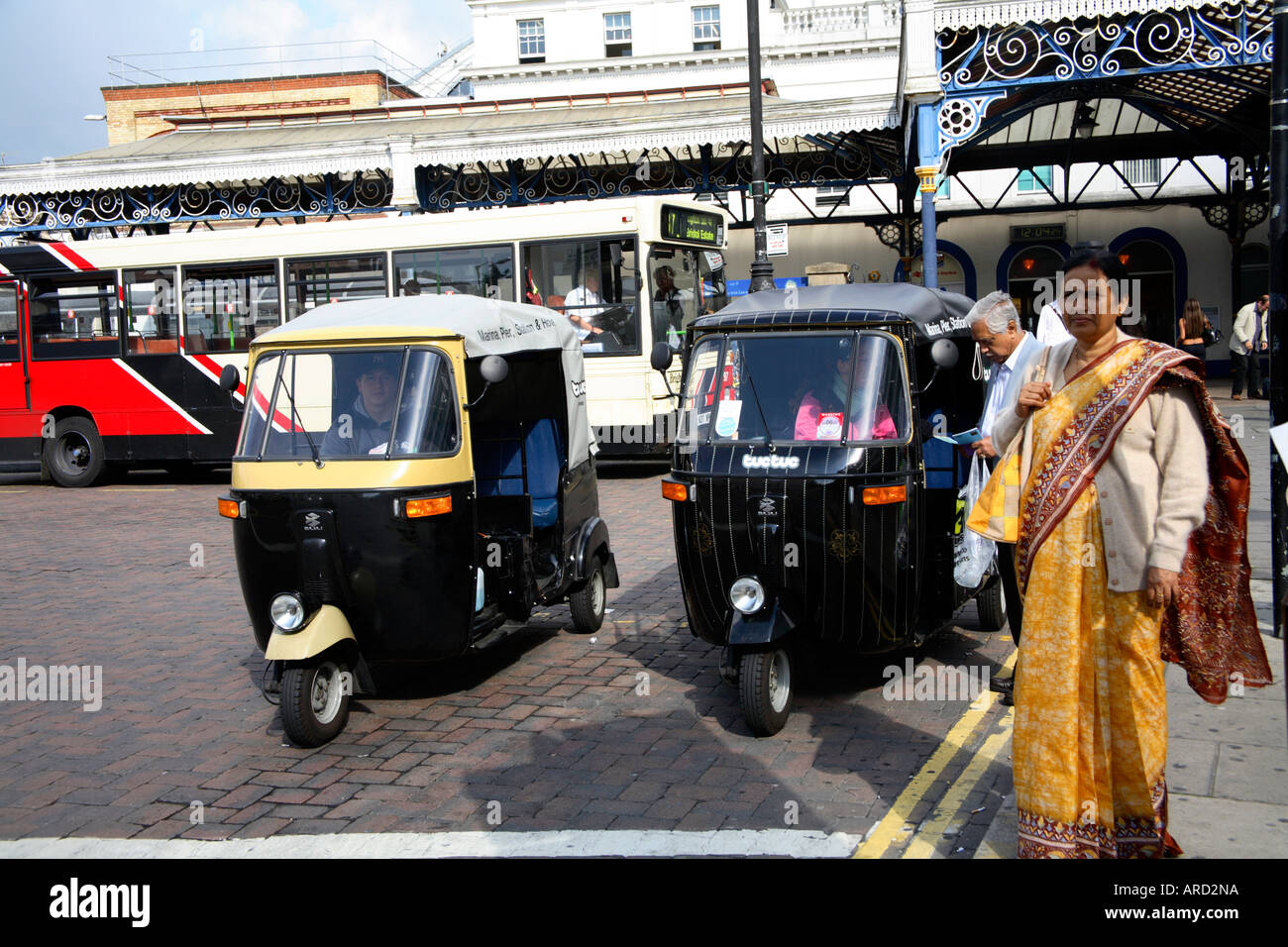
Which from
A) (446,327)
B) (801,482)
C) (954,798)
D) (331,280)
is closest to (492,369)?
(446,327)

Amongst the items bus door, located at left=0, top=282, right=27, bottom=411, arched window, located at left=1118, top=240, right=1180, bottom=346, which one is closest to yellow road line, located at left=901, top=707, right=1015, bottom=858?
bus door, located at left=0, top=282, right=27, bottom=411

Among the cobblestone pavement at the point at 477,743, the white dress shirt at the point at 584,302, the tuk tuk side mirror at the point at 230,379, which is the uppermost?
the white dress shirt at the point at 584,302

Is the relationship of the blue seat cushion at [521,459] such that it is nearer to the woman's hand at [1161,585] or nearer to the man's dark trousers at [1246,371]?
the woman's hand at [1161,585]

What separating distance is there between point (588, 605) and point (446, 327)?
7.52 ft

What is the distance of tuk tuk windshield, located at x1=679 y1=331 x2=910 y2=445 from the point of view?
5.65 m

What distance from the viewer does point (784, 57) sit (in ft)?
111

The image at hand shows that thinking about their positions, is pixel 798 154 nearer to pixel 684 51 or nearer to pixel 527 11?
pixel 684 51

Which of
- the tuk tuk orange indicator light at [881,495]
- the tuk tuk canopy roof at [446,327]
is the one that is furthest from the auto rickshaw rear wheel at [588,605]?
the tuk tuk orange indicator light at [881,495]

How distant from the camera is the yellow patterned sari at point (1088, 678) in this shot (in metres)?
3.59

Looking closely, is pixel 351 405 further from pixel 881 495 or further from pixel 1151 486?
pixel 1151 486

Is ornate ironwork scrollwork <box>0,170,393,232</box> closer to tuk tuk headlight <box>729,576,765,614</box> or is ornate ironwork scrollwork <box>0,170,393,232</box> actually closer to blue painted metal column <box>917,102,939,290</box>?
blue painted metal column <box>917,102,939,290</box>

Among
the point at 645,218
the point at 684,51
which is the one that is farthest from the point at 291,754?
the point at 684,51

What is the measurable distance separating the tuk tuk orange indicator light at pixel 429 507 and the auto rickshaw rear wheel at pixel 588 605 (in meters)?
1.89
